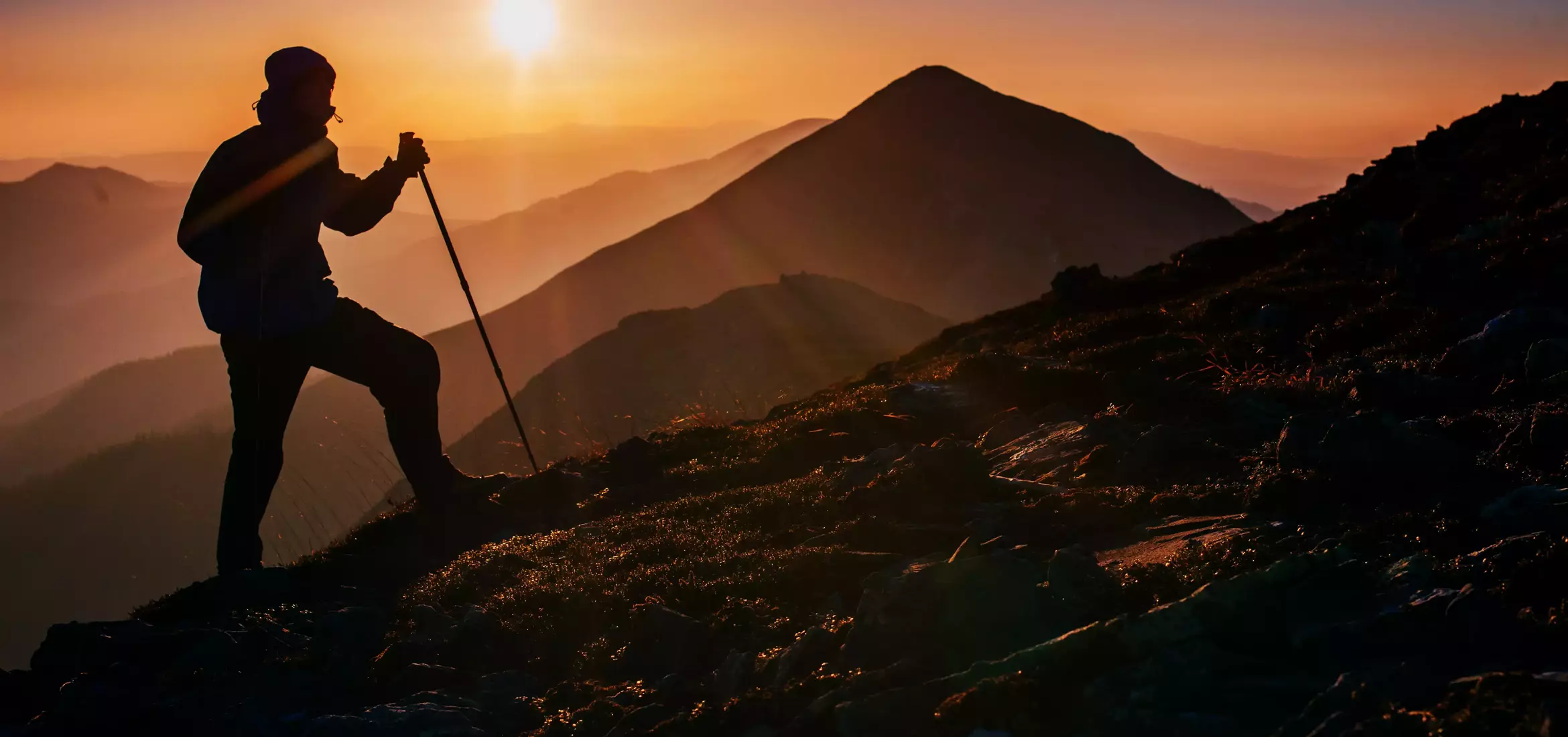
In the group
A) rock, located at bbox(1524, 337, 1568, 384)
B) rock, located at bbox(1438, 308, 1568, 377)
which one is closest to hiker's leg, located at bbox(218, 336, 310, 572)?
rock, located at bbox(1524, 337, 1568, 384)

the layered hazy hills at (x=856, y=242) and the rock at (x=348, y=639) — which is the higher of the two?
the layered hazy hills at (x=856, y=242)

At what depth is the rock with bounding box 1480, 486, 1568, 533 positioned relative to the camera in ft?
14.3

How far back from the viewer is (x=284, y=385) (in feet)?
23.5

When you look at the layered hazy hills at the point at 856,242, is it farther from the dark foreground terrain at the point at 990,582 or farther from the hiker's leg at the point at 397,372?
the hiker's leg at the point at 397,372

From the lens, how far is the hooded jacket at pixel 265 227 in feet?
22.5

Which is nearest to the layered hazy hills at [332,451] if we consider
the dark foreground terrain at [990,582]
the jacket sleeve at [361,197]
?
the jacket sleeve at [361,197]

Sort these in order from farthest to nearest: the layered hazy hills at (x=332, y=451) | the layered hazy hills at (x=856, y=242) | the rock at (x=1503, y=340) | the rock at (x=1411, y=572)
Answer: the layered hazy hills at (x=856, y=242) → the layered hazy hills at (x=332, y=451) → the rock at (x=1503, y=340) → the rock at (x=1411, y=572)

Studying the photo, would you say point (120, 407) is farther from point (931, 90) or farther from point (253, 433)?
point (253, 433)

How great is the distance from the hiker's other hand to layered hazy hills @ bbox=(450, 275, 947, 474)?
42.7ft

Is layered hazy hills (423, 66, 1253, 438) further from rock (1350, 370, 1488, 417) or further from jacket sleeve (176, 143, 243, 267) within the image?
jacket sleeve (176, 143, 243, 267)

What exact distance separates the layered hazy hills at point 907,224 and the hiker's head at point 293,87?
124 feet

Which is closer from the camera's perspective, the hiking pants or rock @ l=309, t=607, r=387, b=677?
rock @ l=309, t=607, r=387, b=677

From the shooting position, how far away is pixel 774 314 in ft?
93.0

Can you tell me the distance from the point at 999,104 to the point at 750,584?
184 feet
